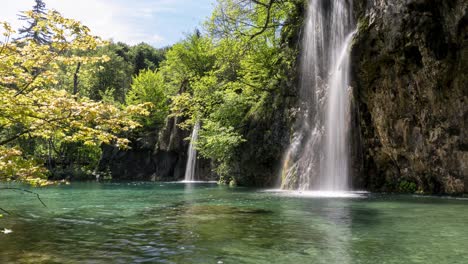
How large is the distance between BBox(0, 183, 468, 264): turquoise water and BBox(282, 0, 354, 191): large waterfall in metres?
7.95

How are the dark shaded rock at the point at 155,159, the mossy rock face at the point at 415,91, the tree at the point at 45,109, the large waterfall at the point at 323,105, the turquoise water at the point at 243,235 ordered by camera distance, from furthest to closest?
the dark shaded rock at the point at 155,159 → the large waterfall at the point at 323,105 → the mossy rock face at the point at 415,91 → the tree at the point at 45,109 → the turquoise water at the point at 243,235

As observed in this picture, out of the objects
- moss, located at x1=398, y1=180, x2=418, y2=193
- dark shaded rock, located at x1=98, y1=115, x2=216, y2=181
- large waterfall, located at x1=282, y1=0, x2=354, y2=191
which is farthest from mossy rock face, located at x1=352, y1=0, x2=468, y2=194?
dark shaded rock, located at x1=98, y1=115, x2=216, y2=181

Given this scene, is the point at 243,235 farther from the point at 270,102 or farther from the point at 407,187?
the point at 270,102

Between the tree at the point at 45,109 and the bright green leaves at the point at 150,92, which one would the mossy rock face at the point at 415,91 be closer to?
the tree at the point at 45,109

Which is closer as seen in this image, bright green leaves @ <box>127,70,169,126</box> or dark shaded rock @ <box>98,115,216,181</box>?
dark shaded rock @ <box>98,115,216,181</box>

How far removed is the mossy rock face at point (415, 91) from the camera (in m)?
17.3

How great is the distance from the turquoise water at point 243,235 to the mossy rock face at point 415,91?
17.5 ft

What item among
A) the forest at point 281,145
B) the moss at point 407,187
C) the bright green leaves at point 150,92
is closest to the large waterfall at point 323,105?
the forest at point 281,145

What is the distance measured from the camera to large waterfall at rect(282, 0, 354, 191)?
2152 centimetres

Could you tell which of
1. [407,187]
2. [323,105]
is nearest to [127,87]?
[323,105]

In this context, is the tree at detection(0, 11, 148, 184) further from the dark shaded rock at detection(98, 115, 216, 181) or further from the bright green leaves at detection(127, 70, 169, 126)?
the bright green leaves at detection(127, 70, 169, 126)

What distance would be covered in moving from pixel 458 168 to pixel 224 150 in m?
15.5

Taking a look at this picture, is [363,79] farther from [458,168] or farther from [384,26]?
[458,168]

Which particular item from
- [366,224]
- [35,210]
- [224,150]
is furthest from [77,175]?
[366,224]
